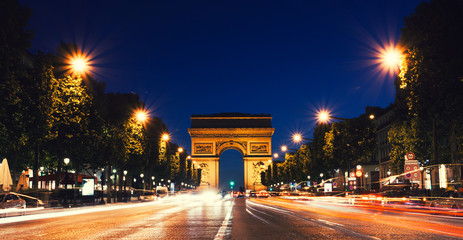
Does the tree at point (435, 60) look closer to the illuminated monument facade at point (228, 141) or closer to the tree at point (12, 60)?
the tree at point (12, 60)

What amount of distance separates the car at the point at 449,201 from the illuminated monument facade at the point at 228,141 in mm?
95107

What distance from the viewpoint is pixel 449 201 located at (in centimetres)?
2673

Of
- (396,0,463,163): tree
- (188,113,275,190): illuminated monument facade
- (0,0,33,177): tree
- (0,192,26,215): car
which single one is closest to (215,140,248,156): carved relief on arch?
(188,113,275,190): illuminated monument facade

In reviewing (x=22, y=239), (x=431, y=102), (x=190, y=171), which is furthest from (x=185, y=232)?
(x=190, y=171)

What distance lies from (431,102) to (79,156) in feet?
116

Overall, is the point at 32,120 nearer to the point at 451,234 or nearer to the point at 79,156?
the point at 79,156

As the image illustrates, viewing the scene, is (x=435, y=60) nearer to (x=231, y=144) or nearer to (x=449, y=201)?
(x=449, y=201)

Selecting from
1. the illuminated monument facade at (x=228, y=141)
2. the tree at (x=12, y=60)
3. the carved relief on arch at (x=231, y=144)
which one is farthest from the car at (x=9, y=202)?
the carved relief on arch at (x=231, y=144)

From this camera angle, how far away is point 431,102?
92.6ft

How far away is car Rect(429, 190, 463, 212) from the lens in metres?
25.8

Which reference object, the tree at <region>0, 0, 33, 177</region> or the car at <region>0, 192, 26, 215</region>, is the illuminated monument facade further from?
the car at <region>0, 192, 26, 215</region>

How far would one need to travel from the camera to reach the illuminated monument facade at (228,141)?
124062mm

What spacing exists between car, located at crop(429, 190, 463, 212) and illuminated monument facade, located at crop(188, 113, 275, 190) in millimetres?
95107

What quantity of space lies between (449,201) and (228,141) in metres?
99.2
